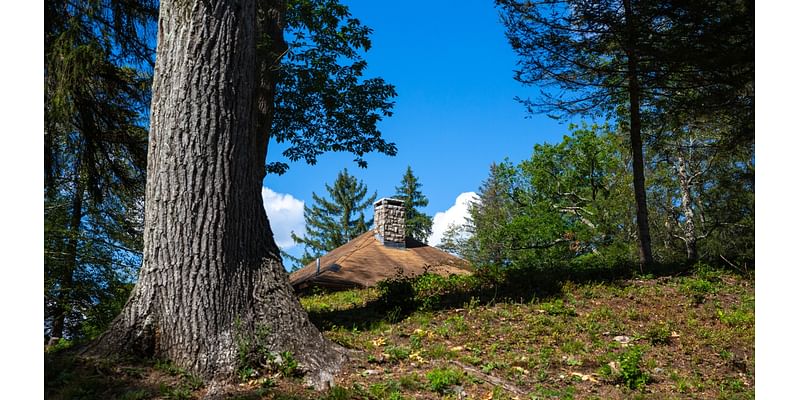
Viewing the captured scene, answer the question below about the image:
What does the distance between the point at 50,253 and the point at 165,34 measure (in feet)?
19.6

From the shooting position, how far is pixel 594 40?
38.4 ft

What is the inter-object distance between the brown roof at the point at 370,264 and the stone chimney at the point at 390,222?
0.21 metres

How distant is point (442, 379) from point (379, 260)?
1069 centimetres

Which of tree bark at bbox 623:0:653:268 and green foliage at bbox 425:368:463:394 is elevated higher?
tree bark at bbox 623:0:653:268

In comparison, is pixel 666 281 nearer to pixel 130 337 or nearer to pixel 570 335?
pixel 570 335

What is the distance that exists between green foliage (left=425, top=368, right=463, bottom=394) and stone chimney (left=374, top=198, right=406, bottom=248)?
1158 cm

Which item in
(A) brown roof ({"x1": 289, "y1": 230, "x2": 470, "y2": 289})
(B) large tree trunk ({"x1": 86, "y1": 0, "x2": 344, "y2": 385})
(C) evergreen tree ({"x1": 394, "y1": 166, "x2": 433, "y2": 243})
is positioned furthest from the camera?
(C) evergreen tree ({"x1": 394, "y1": 166, "x2": 433, "y2": 243})

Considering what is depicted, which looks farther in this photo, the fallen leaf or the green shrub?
the fallen leaf

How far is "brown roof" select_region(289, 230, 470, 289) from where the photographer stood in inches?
553

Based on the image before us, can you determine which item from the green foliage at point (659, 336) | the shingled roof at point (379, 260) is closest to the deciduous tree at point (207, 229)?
the green foliage at point (659, 336)

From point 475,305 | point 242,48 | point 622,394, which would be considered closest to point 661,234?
point 475,305

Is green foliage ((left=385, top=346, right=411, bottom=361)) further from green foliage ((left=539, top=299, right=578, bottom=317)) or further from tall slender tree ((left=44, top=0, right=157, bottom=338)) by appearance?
tall slender tree ((left=44, top=0, right=157, bottom=338))

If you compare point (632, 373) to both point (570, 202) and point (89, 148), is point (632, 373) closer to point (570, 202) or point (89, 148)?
point (89, 148)

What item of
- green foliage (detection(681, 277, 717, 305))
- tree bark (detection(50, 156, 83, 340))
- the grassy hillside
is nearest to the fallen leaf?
the grassy hillside
